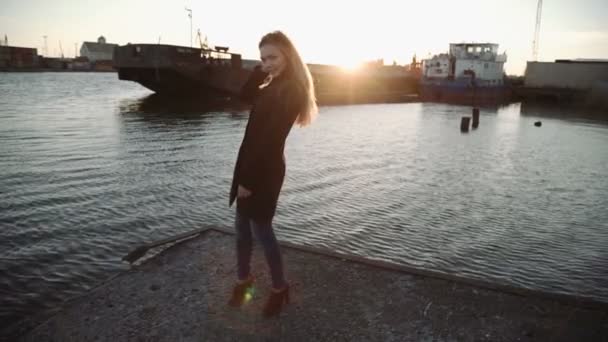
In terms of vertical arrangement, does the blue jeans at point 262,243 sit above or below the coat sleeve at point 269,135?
below

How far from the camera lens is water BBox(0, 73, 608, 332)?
5.07 metres

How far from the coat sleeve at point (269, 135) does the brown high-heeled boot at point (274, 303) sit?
0.99 m

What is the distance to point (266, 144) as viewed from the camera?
2.77m

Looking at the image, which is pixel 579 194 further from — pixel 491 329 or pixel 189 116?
pixel 189 116

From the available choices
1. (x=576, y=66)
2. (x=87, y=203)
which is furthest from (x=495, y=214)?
(x=576, y=66)

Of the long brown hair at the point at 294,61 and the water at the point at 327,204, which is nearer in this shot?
the long brown hair at the point at 294,61

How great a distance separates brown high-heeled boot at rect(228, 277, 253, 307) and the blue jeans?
10 cm

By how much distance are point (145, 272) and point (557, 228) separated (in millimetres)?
6776

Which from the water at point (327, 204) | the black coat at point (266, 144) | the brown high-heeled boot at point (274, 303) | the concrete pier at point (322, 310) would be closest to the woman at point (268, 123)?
the black coat at point (266, 144)

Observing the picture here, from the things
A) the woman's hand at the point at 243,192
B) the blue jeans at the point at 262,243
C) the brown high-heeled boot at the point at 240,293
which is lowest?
the brown high-heeled boot at the point at 240,293

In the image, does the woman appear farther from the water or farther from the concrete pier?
the water

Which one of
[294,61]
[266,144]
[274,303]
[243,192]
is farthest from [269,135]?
[274,303]

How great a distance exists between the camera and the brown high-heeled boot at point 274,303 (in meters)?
3.17

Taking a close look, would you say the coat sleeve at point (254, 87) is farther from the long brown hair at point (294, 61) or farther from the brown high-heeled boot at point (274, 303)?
the brown high-heeled boot at point (274, 303)
